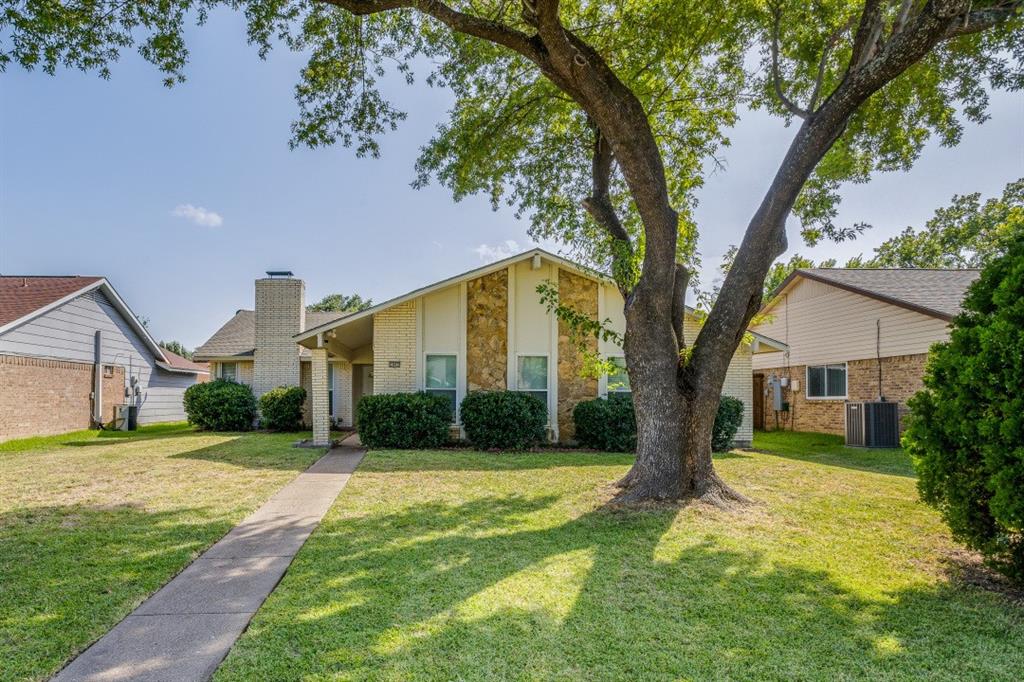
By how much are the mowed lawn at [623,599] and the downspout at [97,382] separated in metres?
14.6

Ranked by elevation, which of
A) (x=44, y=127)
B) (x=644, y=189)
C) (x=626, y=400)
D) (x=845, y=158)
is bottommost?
(x=626, y=400)

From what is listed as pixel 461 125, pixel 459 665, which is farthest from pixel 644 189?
pixel 459 665

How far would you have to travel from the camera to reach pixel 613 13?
8.64m

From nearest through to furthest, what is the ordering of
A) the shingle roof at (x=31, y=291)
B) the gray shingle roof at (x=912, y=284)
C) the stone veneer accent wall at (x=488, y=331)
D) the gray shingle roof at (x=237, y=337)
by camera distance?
the stone veneer accent wall at (x=488, y=331) < the gray shingle roof at (x=912, y=284) < the shingle roof at (x=31, y=291) < the gray shingle roof at (x=237, y=337)

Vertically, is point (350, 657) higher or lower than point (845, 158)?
lower

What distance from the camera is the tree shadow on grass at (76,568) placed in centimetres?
317

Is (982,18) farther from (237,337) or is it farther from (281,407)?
(237,337)

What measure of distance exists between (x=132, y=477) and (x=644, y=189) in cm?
899

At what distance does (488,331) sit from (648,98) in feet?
20.0

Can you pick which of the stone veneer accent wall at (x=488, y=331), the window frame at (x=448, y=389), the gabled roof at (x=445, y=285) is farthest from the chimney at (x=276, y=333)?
the stone veneer accent wall at (x=488, y=331)

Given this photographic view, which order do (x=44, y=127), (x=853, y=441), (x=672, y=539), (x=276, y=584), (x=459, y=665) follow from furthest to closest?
(x=853, y=441) → (x=44, y=127) → (x=672, y=539) → (x=276, y=584) → (x=459, y=665)

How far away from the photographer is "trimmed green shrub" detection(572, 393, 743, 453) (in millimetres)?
12156

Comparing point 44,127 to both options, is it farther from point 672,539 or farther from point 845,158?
point 845,158

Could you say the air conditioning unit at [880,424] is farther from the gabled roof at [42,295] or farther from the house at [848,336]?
the gabled roof at [42,295]
